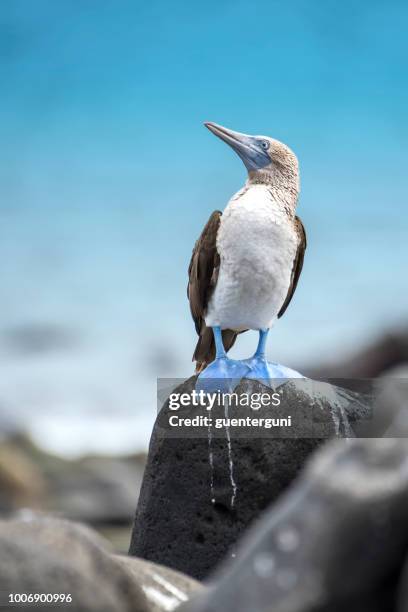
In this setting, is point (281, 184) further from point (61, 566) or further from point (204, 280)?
point (61, 566)

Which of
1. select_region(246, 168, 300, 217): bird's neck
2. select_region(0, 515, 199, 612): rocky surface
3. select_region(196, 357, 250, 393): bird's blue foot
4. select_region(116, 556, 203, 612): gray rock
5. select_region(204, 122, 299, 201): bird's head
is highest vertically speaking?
select_region(204, 122, 299, 201): bird's head

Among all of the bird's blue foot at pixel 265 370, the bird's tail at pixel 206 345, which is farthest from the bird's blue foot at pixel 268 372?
the bird's tail at pixel 206 345

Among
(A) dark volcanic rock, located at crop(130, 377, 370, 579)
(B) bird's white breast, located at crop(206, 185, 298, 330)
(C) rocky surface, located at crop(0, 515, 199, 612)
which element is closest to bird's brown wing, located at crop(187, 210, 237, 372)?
(B) bird's white breast, located at crop(206, 185, 298, 330)

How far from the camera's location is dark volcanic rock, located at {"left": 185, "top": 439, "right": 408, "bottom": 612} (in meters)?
2.98

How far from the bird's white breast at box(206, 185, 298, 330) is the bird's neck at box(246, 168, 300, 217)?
86mm

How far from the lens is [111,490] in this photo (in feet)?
61.7

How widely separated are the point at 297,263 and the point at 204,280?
0.83 m

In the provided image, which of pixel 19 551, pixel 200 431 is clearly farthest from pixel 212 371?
pixel 19 551

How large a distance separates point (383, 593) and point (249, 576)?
0.52 metres

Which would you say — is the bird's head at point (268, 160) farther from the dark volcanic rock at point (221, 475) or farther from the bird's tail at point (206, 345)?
the dark volcanic rock at point (221, 475)

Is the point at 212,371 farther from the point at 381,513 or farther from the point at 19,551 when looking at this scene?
the point at 381,513

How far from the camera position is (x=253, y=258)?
24.0ft

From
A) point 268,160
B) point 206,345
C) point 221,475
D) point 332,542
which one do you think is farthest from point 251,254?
point 332,542

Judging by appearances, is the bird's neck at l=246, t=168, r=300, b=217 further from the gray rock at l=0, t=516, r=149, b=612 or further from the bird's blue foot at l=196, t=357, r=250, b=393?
the gray rock at l=0, t=516, r=149, b=612
